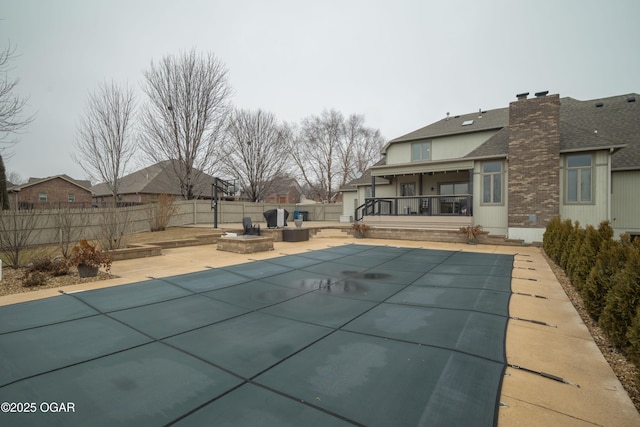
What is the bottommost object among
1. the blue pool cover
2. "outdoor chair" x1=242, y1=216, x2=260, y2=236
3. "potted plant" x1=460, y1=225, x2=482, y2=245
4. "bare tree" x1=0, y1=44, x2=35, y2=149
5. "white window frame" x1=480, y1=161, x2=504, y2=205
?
the blue pool cover

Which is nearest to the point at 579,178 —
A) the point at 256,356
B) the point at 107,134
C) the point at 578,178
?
the point at 578,178

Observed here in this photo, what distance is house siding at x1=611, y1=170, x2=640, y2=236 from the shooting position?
480 inches

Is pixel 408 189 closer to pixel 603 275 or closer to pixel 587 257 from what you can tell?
pixel 587 257

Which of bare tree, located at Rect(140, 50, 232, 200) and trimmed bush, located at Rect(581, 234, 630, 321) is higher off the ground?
bare tree, located at Rect(140, 50, 232, 200)

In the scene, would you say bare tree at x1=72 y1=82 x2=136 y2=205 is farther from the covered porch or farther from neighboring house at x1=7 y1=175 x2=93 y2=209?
neighboring house at x1=7 y1=175 x2=93 y2=209

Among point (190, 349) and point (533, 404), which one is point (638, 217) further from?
point (190, 349)

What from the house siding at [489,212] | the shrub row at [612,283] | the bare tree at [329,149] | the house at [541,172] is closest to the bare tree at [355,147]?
the bare tree at [329,149]

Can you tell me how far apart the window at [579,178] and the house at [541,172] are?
30mm

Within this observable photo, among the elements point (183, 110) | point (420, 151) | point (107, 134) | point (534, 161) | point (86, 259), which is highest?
point (183, 110)

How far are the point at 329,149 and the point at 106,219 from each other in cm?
3015

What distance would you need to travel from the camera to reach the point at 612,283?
355 centimetres

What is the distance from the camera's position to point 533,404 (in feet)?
7.06

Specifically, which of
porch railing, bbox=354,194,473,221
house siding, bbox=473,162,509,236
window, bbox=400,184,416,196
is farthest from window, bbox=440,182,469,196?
house siding, bbox=473,162,509,236

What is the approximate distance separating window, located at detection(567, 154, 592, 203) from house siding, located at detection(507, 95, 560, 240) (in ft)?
1.97
